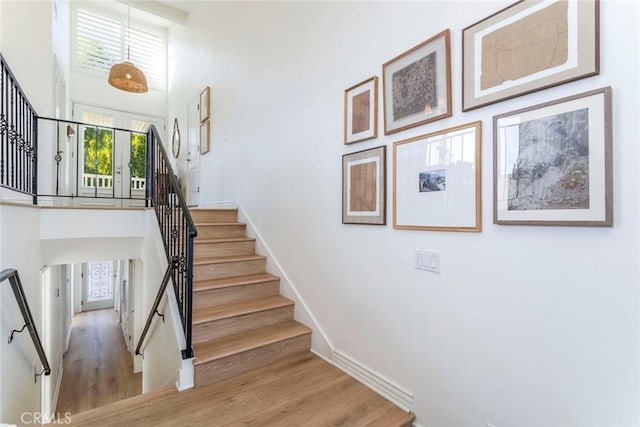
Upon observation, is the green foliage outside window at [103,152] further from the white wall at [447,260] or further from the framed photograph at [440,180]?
the framed photograph at [440,180]

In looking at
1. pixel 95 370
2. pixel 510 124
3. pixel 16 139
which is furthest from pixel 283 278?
pixel 95 370

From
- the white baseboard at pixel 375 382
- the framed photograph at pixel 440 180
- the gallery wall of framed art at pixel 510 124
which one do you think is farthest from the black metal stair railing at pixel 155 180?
the gallery wall of framed art at pixel 510 124

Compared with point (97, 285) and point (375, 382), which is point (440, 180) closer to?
point (375, 382)

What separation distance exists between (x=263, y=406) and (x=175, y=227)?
1.51 metres

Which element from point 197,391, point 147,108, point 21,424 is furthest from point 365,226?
point 147,108

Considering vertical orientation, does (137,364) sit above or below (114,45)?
below

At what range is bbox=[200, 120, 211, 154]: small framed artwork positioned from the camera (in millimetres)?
4980

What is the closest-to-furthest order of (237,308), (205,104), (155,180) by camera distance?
(237,308) < (155,180) < (205,104)

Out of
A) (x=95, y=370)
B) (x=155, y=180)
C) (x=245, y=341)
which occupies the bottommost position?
(x=95, y=370)

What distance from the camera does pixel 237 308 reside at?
266 centimetres

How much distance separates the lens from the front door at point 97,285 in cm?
856

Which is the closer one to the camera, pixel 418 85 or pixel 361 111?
pixel 418 85

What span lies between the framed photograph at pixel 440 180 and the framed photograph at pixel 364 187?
111 mm

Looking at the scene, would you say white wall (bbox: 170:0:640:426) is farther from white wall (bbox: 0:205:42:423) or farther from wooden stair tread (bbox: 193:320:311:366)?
white wall (bbox: 0:205:42:423)
